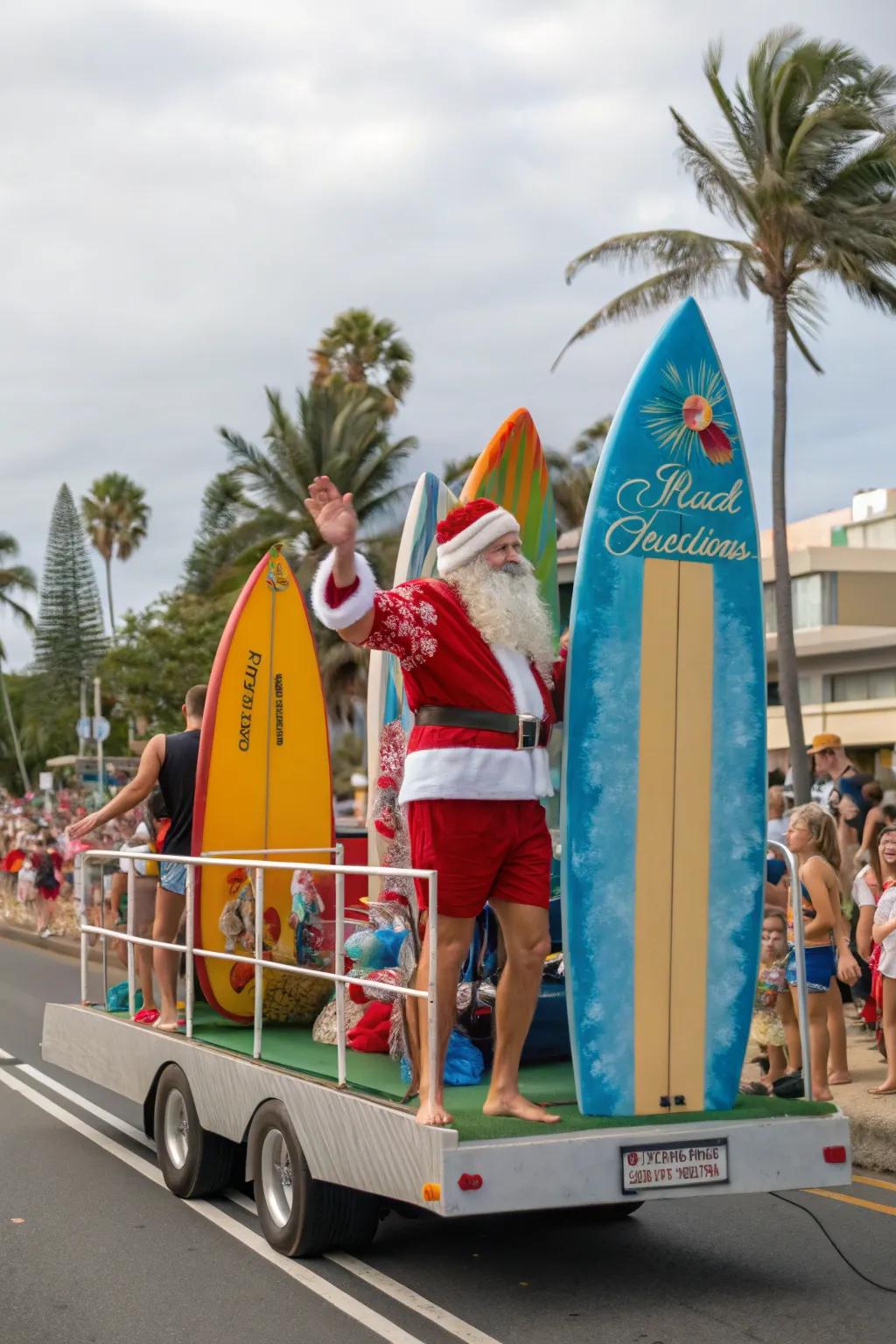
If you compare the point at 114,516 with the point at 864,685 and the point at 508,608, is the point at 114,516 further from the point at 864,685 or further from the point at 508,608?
the point at 508,608

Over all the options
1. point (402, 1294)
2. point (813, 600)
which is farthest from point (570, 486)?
point (402, 1294)

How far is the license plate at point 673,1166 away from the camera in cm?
523

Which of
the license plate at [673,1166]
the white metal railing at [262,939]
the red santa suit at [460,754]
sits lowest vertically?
the license plate at [673,1166]

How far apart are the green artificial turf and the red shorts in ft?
2.31

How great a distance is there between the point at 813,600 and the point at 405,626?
39.5 meters

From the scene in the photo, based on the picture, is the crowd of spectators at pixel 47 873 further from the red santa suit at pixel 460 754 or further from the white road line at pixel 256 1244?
the red santa suit at pixel 460 754


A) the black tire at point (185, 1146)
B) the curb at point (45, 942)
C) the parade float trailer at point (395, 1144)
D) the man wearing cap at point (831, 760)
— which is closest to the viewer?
the parade float trailer at point (395, 1144)

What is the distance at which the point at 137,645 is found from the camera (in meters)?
37.9

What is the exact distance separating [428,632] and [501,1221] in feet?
9.13

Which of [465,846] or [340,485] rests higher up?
[340,485]

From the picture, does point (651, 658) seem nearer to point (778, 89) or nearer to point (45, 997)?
point (45, 997)

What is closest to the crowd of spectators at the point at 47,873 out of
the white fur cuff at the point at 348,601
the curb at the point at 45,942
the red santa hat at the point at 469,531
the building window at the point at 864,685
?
the curb at the point at 45,942

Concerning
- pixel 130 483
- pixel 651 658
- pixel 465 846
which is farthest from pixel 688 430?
pixel 130 483

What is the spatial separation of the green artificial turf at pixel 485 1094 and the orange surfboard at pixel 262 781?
50 cm
